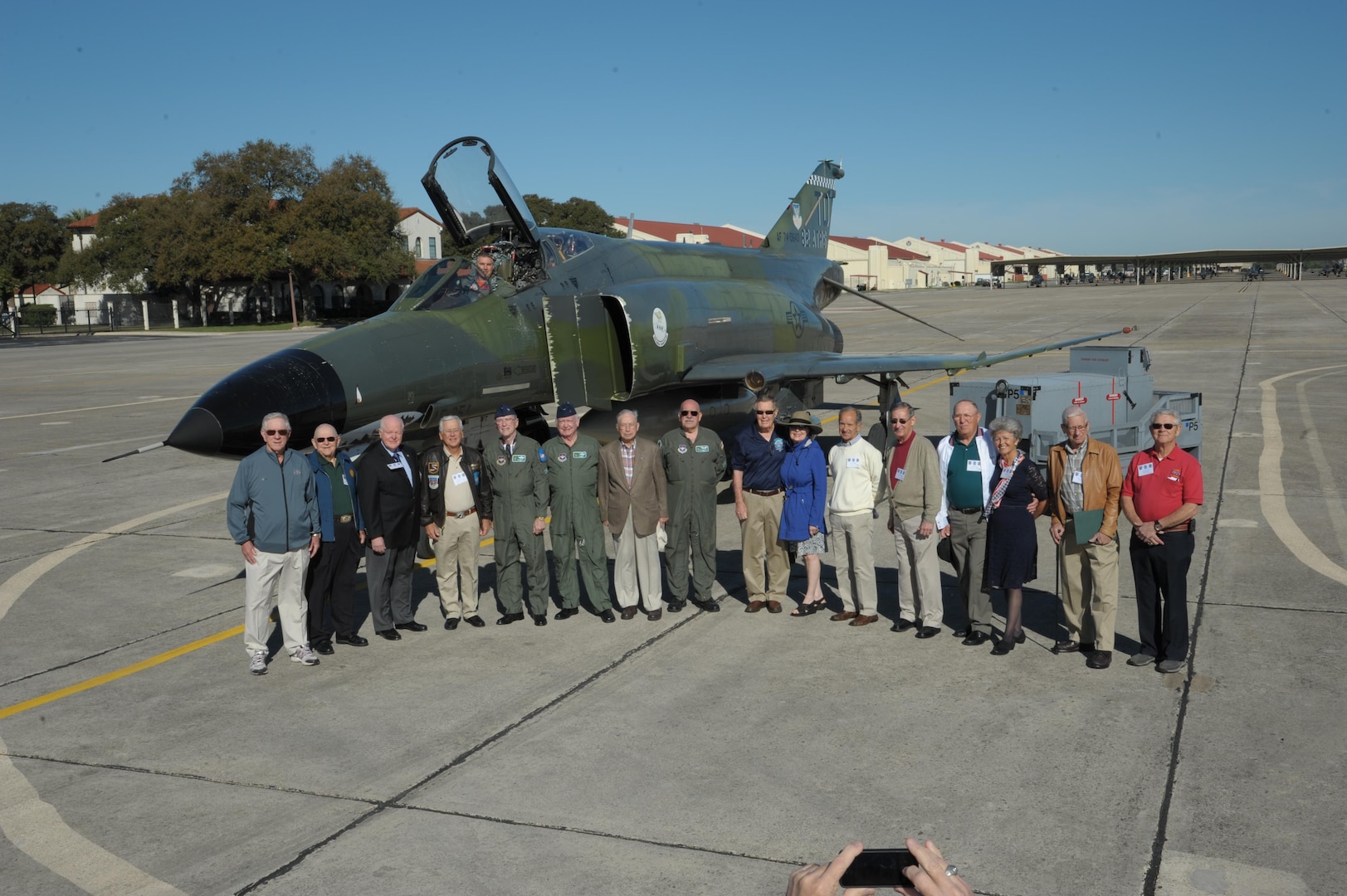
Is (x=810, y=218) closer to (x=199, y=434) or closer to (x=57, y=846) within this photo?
(x=199, y=434)

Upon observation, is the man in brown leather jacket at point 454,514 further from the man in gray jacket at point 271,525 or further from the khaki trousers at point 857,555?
the khaki trousers at point 857,555

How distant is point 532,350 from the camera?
11273 mm

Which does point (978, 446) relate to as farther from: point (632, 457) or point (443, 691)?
point (443, 691)

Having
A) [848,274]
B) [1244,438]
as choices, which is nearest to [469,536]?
[1244,438]

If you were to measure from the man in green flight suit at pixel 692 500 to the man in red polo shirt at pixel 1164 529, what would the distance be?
303 cm

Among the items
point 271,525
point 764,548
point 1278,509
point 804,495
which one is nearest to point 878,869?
point 271,525

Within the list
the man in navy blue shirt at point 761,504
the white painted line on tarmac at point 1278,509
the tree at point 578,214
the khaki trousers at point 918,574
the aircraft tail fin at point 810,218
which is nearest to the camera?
the khaki trousers at point 918,574

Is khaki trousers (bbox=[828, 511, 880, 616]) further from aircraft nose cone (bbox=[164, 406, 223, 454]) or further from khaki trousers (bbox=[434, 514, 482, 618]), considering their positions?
aircraft nose cone (bbox=[164, 406, 223, 454])

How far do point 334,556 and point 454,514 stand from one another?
0.96 meters

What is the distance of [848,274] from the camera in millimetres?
143000

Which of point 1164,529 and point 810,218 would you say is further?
point 810,218

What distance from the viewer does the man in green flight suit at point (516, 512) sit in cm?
803

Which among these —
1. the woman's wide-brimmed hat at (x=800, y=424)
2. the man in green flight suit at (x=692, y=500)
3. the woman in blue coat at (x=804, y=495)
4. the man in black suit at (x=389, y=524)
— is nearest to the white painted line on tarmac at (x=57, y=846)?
the man in black suit at (x=389, y=524)

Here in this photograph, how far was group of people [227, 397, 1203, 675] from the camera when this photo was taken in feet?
22.3
